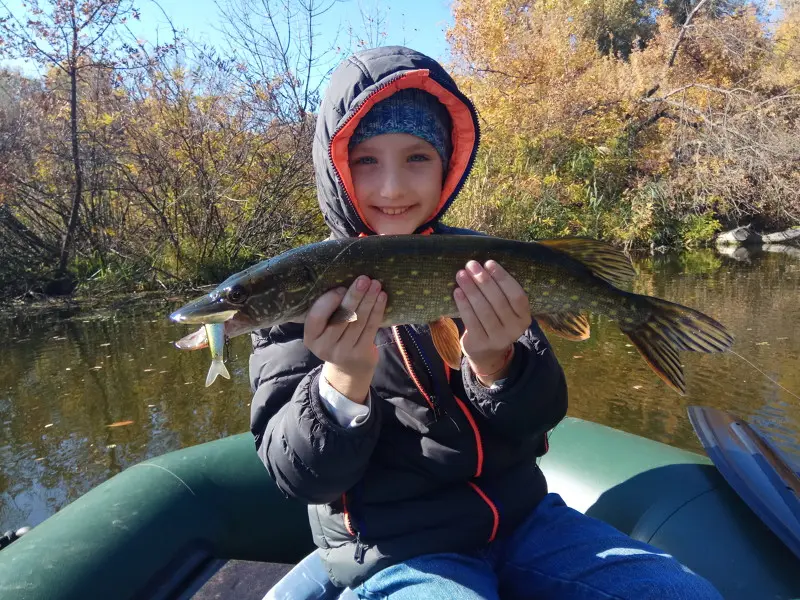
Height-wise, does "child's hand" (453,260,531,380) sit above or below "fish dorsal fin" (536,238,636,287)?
below

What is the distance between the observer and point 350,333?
148cm

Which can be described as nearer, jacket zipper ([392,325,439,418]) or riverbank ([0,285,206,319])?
jacket zipper ([392,325,439,418])

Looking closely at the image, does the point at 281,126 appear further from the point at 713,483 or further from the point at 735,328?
the point at 713,483

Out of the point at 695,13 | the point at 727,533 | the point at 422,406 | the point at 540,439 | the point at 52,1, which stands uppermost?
the point at 695,13

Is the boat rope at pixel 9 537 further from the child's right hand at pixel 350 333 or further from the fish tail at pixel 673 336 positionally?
the fish tail at pixel 673 336

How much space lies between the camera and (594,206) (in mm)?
13898

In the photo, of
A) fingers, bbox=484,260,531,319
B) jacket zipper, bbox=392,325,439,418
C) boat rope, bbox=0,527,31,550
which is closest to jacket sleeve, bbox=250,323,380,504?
jacket zipper, bbox=392,325,439,418

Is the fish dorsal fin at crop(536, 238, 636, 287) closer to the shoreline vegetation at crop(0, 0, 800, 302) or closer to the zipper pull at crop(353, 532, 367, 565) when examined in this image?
the zipper pull at crop(353, 532, 367, 565)

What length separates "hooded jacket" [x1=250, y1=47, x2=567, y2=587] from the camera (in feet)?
4.91

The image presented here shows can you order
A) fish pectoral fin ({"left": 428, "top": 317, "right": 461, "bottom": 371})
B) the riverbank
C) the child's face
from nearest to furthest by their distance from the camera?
1. fish pectoral fin ({"left": 428, "top": 317, "right": 461, "bottom": 371})
2. the child's face
3. the riverbank

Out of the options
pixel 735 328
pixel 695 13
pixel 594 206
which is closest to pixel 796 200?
pixel 594 206

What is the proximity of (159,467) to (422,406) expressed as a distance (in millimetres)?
1444

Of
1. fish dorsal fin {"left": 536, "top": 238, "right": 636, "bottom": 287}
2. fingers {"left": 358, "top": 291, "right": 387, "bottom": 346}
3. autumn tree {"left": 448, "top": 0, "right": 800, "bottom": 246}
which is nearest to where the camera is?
fingers {"left": 358, "top": 291, "right": 387, "bottom": 346}

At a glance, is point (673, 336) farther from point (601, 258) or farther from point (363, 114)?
point (363, 114)
